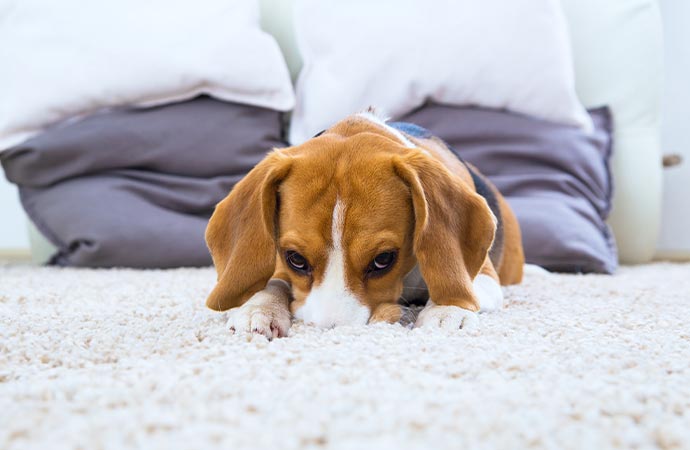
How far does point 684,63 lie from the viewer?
147 inches

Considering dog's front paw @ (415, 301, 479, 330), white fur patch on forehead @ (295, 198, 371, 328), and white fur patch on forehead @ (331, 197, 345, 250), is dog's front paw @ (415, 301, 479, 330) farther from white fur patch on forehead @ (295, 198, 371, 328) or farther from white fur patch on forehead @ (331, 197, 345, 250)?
white fur patch on forehead @ (331, 197, 345, 250)

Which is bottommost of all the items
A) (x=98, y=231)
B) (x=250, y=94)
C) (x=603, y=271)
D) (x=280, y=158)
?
(x=603, y=271)

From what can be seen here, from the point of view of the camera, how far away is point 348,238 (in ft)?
4.60

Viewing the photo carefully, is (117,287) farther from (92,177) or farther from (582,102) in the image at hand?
(582,102)

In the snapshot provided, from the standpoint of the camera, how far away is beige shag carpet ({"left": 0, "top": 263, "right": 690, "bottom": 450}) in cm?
73

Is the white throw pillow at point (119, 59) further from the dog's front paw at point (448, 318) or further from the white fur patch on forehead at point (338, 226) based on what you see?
the dog's front paw at point (448, 318)

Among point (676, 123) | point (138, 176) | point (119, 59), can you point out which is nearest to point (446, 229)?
point (138, 176)

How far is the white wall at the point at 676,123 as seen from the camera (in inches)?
146

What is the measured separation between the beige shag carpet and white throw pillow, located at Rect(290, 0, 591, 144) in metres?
1.50

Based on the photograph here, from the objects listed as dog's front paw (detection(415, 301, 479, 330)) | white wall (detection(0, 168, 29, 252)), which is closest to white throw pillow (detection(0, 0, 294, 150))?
white wall (detection(0, 168, 29, 252))

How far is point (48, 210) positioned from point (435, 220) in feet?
6.29

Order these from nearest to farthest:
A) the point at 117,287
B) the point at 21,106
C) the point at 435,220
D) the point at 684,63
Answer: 1. the point at 435,220
2. the point at 117,287
3. the point at 21,106
4. the point at 684,63

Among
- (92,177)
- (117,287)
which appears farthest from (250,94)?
(117,287)

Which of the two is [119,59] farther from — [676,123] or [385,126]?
[676,123]
